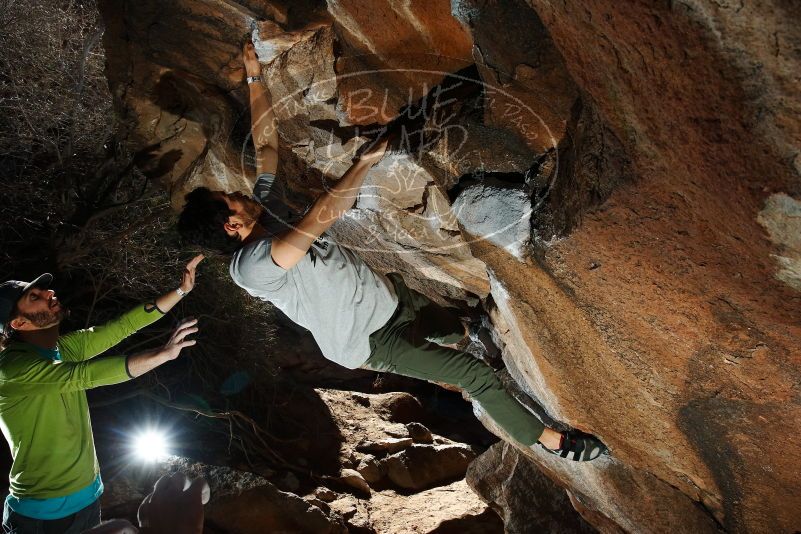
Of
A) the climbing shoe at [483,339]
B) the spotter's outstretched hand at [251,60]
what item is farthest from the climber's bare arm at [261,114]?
the climbing shoe at [483,339]

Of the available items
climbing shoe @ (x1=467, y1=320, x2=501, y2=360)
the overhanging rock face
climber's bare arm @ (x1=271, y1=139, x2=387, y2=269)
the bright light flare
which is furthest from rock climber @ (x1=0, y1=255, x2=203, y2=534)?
the bright light flare

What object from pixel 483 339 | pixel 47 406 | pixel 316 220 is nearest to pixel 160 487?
pixel 316 220

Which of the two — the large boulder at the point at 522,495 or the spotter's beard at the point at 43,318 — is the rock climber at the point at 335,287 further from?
the large boulder at the point at 522,495

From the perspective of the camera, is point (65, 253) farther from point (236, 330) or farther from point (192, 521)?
point (192, 521)

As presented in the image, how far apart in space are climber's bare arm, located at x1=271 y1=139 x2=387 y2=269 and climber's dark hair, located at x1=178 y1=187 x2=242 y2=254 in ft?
1.13

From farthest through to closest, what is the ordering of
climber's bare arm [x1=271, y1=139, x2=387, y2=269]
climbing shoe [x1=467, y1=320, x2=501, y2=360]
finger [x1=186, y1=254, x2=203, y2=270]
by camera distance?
1. climbing shoe [x1=467, y1=320, x2=501, y2=360]
2. finger [x1=186, y1=254, x2=203, y2=270]
3. climber's bare arm [x1=271, y1=139, x2=387, y2=269]

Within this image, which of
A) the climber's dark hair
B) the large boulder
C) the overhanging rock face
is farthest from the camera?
the large boulder

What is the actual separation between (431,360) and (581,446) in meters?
1.30

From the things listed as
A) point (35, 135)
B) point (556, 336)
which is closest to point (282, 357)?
point (35, 135)

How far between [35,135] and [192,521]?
6157mm

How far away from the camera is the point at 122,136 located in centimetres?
512

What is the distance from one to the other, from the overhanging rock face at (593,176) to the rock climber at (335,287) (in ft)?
1.09

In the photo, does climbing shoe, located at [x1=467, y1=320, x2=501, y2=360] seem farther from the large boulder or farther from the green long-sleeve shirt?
the green long-sleeve shirt

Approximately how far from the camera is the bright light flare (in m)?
5.64
